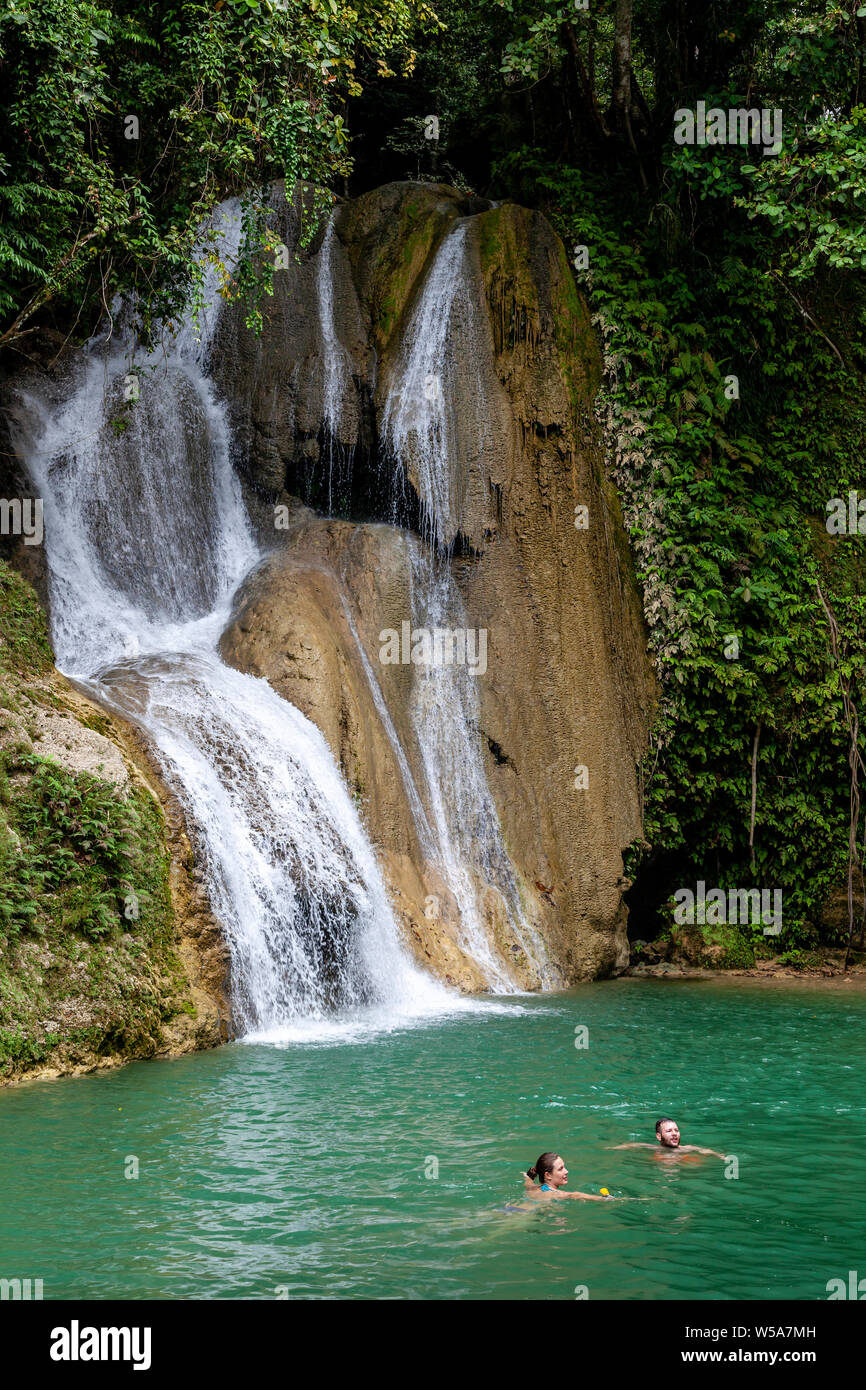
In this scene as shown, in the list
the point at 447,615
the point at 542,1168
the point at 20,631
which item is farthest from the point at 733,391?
the point at 542,1168

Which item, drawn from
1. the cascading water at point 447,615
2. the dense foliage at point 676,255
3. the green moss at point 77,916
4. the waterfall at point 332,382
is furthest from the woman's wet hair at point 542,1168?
the waterfall at point 332,382

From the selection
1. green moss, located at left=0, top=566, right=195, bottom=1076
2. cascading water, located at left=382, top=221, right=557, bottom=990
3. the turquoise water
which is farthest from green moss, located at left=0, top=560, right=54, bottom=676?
cascading water, located at left=382, top=221, right=557, bottom=990

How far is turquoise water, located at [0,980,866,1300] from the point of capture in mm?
5957

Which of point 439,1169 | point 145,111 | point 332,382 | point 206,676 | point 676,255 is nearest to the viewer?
point 439,1169

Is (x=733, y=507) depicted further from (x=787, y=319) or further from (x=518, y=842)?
(x=518, y=842)

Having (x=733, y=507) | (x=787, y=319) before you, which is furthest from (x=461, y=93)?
(x=733, y=507)

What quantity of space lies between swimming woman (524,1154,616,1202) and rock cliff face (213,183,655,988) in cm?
715

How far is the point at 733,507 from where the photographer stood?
17891mm

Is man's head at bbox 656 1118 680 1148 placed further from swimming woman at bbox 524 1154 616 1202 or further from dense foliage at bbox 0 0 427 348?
dense foliage at bbox 0 0 427 348

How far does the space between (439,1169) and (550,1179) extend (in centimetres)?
86

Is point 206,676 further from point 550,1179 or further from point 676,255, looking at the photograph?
point 676,255

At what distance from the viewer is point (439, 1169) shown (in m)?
7.62

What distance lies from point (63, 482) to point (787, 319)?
11.3 meters

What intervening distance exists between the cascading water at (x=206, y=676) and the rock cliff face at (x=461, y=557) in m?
0.61
